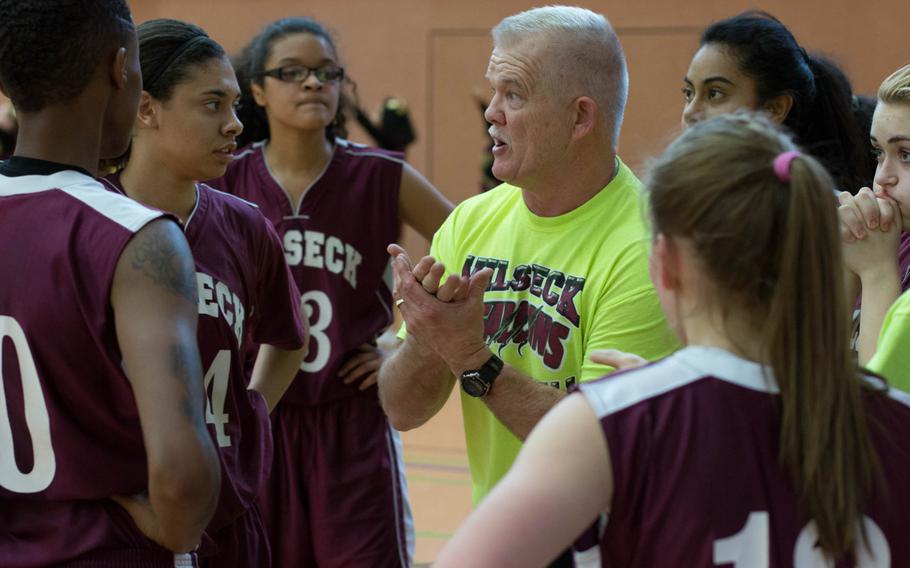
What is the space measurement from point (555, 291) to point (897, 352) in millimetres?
927

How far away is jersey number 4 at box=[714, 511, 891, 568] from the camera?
54.5 inches

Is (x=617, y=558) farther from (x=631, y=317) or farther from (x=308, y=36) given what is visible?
(x=308, y=36)

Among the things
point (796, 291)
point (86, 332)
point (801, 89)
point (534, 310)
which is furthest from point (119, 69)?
point (801, 89)

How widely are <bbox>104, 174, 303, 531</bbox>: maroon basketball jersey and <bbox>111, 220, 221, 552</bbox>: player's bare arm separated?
0.47 m

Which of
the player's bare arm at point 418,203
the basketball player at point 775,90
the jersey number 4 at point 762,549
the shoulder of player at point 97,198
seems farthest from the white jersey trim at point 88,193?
the player's bare arm at point 418,203

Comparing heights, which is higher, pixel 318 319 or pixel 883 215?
pixel 883 215

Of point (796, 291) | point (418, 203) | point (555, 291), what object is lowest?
point (418, 203)

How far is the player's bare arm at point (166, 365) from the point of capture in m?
1.69

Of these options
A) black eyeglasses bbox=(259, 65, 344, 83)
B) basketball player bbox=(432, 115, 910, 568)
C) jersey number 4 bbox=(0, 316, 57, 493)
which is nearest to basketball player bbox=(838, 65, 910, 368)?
basketball player bbox=(432, 115, 910, 568)

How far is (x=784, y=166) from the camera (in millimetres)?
1406

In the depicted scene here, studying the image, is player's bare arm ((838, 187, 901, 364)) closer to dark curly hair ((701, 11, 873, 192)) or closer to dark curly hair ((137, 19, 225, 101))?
dark curly hair ((701, 11, 873, 192))

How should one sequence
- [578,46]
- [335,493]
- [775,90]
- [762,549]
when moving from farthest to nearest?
[335,493]
[775,90]
[578,46]
[762,549]

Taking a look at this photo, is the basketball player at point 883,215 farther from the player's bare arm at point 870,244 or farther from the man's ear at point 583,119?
the man's ear at point 583,119

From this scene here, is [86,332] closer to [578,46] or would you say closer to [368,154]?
[578,46]
